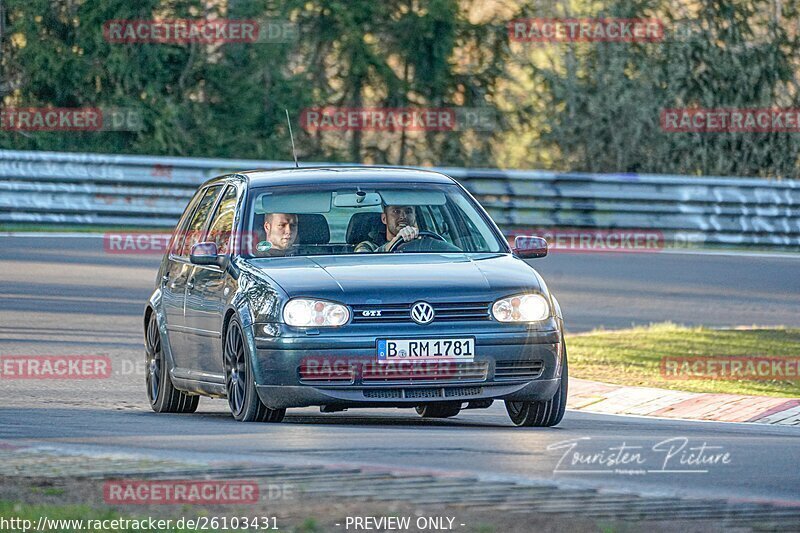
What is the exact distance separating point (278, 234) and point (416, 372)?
5.26 ft

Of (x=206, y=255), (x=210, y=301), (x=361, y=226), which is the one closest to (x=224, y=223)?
(x=206, y=255)

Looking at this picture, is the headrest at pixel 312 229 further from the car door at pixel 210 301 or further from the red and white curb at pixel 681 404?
the red and white curb at pixel 681 404

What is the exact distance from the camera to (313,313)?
9.51 meters

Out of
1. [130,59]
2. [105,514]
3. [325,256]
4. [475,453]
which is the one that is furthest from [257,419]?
[130,59]

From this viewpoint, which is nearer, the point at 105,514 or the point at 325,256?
the point at 105,514

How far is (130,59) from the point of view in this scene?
30094mm

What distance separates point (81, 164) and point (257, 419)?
1746 centimetres

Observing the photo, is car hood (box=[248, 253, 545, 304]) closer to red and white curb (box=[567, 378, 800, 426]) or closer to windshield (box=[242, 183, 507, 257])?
windshield (box=[242, 183, 507, 257])

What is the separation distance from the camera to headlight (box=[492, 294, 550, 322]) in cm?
962

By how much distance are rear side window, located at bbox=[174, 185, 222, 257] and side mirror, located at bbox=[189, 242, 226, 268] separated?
964mm

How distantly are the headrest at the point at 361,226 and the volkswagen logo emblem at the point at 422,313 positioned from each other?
4.46ft

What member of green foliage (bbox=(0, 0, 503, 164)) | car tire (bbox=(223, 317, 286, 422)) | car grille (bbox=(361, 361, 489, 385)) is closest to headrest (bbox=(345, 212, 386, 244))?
car tire (bbox=(223, 317, 286, 422))

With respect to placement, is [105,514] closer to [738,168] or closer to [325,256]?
[325,256]

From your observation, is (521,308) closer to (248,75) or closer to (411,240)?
(411,240)
